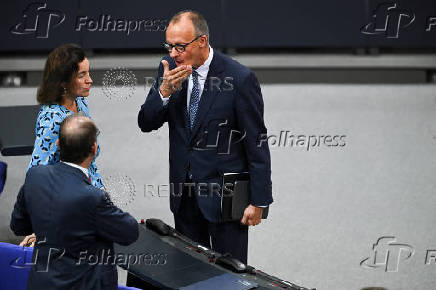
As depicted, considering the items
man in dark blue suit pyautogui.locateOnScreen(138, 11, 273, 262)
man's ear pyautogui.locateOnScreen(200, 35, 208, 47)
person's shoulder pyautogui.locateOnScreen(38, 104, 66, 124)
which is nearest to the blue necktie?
man in dark blue suit pyautogui.locateOnScreen(138, 11, 273, 262)

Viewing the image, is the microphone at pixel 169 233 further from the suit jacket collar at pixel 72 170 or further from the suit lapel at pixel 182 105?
the suit jacket collar at pixel 72 170

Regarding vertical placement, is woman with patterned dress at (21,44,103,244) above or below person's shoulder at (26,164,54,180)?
above

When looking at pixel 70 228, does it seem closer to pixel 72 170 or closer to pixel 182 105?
pixel 72 170

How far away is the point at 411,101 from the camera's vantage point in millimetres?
6852

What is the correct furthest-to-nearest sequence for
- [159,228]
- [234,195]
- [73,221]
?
[234,195] < [159,228] < [73,221]

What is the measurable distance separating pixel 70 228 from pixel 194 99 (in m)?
0.92

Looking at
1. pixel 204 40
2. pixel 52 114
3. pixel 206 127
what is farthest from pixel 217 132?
pixel 52 114

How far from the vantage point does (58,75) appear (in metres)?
2.78

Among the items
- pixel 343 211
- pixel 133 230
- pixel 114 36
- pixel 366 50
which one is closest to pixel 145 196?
pixel 343 211

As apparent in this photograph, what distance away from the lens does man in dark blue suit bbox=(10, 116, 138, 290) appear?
2104 mm

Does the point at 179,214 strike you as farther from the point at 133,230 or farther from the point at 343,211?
the point at 343,211

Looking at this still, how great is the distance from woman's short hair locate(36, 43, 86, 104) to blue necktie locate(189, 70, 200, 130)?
0.47m

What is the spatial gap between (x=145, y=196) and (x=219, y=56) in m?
2.25

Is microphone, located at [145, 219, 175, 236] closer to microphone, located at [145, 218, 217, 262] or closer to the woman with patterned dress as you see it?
microphone, located at [145, 218, 217, 262]
